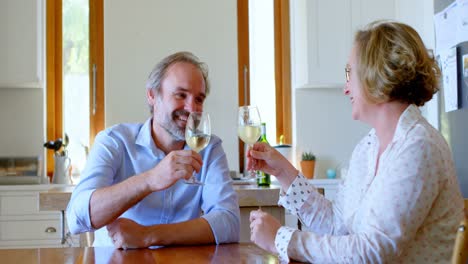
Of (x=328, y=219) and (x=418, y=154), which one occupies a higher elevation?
(x=418, y=154)

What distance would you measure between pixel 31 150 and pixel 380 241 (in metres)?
4.25

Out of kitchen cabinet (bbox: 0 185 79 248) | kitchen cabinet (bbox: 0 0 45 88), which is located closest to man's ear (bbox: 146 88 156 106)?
kitchen cabinet (bbox: 0 185 79 248)

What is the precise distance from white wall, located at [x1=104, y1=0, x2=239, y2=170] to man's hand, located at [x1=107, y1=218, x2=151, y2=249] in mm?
3416

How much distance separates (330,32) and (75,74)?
2.19 meters

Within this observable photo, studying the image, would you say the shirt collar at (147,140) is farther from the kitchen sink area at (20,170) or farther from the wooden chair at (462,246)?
the kitchen sink area at (20,170)

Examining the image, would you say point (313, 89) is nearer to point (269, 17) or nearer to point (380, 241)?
point (269, 17)

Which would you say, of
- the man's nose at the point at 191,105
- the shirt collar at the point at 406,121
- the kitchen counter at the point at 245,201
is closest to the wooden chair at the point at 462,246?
the shirt collar at the point at 406,121

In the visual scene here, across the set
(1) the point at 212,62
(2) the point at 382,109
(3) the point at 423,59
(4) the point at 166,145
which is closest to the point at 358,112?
(2) the point at 382,109

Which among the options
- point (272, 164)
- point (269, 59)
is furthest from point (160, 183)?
point (269, 59)

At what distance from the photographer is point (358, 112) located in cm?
150

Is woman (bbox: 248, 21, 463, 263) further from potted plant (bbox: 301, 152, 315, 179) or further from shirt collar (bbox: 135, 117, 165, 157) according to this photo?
potted plant (bbox: 301, 152, 315, 179)

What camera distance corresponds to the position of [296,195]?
168 centimetres

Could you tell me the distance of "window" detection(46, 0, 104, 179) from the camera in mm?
5086

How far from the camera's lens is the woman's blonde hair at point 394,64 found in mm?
1370
